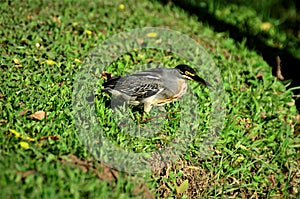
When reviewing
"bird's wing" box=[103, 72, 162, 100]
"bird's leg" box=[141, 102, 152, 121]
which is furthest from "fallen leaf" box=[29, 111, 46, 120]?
"bird's leg" box=[141, 102, 152, 121]

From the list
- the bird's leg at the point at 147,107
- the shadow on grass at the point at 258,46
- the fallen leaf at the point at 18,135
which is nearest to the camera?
the fallen leaf at the point at 18,135

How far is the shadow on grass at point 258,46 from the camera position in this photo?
21.3 feet

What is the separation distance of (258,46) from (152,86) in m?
2.95

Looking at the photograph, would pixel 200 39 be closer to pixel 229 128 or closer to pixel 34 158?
pixel 229 128

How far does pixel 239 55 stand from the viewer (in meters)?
6.64

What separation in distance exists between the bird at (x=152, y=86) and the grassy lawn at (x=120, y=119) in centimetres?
28

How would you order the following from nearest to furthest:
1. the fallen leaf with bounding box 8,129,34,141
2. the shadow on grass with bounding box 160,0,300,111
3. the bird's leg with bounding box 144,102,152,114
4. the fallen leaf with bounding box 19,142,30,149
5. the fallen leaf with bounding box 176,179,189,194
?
the fallen leaf with bounding box 19,142,30,149
the fallen leaf with bounding box 8,129,34,141
the fallen leaf with bounding box 176,179,189,194
the bird's leg with bounding box 144,102,152,114
the shadow on grass with bounding box 160,0,300,111

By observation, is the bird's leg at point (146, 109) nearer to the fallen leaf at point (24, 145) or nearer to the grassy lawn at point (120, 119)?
the grassy lawn at point (120, 119)

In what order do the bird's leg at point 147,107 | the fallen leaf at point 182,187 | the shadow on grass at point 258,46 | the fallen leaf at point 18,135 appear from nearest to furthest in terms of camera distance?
the fallen leaf at point 18,135, the fallen leaf at point 182,187, the bird's leg at point 147,107, the shadow on grass at point 258,46

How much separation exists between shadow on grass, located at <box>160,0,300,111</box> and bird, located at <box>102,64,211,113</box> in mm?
2076

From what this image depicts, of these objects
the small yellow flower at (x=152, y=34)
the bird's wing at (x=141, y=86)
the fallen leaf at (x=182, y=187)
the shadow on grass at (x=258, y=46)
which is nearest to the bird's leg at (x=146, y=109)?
the bird's wing at (x=141, y=86)

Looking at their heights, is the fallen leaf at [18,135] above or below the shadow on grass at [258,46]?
below

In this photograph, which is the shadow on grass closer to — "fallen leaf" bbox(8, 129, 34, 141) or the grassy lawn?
the grassy lawn

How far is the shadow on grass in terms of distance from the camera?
6.50 m
